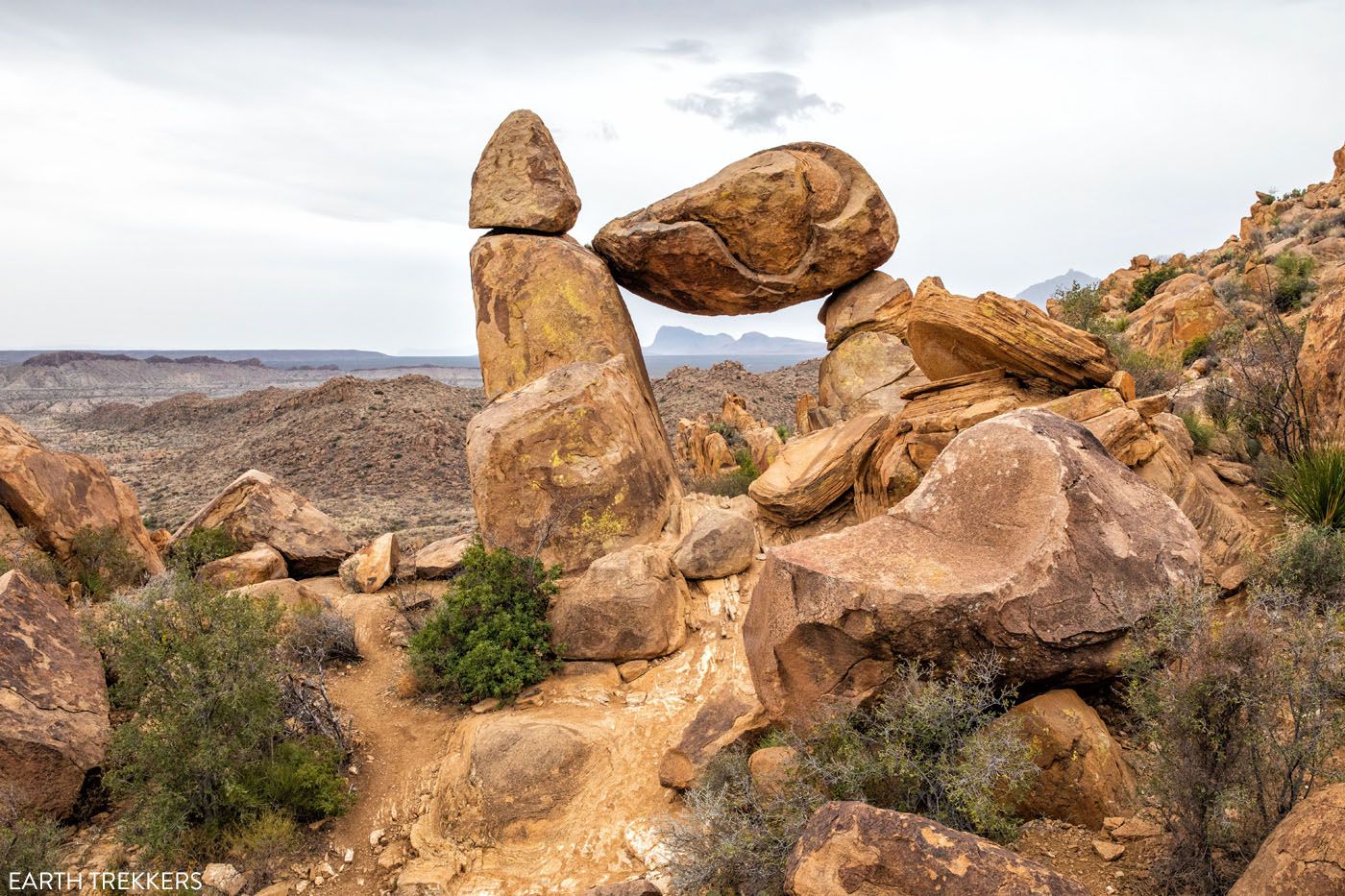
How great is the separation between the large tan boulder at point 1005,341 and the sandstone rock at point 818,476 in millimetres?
1296

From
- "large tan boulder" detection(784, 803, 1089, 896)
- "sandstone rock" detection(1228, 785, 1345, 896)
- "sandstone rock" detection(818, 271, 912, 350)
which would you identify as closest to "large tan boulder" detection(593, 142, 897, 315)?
"sandstone rock" detection(818, 271, 912, 350)

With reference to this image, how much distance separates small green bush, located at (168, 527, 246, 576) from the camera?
13500 millimetres

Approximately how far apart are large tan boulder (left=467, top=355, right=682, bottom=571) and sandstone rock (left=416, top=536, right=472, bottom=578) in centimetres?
145

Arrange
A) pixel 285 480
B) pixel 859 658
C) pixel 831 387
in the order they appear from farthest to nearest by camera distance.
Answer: pixel 285 480 < pixel 831 387 < pixel 859 658

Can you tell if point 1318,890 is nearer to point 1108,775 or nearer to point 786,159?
point 1108,775

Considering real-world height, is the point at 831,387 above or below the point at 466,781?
above

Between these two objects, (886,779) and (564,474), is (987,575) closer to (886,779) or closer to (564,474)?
(886,779)

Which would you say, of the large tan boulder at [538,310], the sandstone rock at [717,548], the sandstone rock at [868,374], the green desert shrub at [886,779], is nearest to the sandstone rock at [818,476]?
the sandstone rock at [717,548]

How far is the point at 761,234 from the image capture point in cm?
1403

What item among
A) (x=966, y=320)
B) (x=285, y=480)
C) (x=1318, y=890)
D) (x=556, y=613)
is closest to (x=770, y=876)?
(x=1318, y=890)

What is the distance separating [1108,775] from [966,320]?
5943mm

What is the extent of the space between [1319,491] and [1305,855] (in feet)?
19.4

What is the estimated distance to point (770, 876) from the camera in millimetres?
5531

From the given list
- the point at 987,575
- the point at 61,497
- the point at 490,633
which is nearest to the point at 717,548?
the point at 490,633
